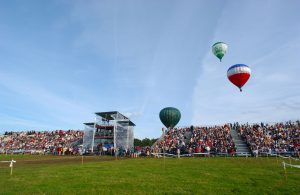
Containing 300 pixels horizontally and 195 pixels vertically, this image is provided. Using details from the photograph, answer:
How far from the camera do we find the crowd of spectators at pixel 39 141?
50.6 metres

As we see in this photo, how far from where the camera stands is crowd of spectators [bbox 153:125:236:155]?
3366 centimetres

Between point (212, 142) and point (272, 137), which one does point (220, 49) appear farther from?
point (272, 137)

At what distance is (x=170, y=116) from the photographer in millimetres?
61000

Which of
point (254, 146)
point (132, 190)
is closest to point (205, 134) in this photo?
point (254, 146)

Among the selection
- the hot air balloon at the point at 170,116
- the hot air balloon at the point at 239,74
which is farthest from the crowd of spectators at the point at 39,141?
the hot air balloon at the point at 239,74

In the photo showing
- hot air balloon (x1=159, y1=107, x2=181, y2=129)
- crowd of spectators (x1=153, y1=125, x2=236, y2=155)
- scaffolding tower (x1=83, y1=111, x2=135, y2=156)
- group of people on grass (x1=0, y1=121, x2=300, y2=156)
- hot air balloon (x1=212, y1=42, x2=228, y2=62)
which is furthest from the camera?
hot air balloon (x1=159, y1=107, x2=181, y2=129)

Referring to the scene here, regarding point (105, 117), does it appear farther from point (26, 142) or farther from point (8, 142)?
point (8, 142)

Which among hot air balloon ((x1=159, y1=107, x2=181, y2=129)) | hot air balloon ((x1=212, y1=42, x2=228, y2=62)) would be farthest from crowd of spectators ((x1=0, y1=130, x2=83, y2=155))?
hot air balloon ((x1=212, y1=42, x2=228, y2=62))

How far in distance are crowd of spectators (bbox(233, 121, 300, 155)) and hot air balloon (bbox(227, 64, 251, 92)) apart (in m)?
8.70

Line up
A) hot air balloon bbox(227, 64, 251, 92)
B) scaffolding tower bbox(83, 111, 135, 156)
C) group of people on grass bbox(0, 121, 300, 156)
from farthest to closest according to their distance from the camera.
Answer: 1. scaffolding tower bbox(83, 111, 135, 156)
2. group of people on grass bbox(0, 121, 300, 156)
3. hot air balloon bbox(227, 64, 251, 92)

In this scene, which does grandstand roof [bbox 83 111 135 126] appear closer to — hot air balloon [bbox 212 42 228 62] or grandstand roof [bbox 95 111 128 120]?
grandstand roof [bbox 95 111 128 120]

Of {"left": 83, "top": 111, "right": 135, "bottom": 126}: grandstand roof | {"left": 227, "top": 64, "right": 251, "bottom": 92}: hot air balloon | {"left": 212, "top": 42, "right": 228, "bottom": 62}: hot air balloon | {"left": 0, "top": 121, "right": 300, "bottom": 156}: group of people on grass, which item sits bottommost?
{"left": 0, "top": 121, "right": 300, "bottom": 156}: group of people on grass

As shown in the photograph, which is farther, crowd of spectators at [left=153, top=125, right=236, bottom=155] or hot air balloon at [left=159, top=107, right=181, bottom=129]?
hot air balloon at [left=159, top=107, right=181, bottom=129]

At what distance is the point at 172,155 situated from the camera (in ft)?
113
